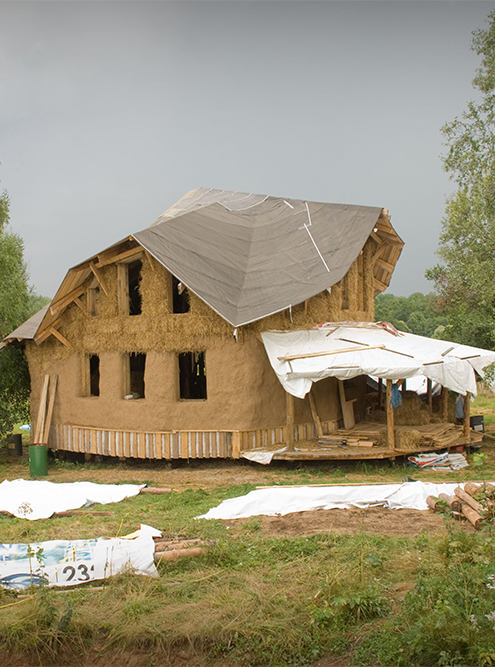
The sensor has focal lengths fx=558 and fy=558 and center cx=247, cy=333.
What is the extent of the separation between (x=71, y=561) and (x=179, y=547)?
4.40 feet

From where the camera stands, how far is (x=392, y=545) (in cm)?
703

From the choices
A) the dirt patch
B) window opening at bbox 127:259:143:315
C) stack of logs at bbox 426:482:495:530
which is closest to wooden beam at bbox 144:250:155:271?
window opening at bbox 127:259:143:315

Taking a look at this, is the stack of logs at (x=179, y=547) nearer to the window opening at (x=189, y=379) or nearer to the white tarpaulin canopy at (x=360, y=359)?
the white tarpaulin canopy at (x=360, y=359)

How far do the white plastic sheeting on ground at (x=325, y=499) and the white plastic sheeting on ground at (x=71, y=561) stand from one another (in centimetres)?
256

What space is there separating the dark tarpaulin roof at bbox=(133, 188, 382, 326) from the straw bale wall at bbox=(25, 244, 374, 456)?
624mm

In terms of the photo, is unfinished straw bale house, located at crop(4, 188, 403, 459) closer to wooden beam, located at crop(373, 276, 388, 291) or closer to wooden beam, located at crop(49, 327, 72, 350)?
wooden beam, located at crop(49, 327, 72, 350)

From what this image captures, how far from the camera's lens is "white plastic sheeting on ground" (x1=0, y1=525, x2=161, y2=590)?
20.2 feet

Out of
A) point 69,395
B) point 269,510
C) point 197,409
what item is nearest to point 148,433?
point 197,409

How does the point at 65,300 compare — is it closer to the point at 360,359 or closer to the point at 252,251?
the point at 252,251

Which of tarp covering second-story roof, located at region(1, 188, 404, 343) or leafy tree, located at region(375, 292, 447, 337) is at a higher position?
leafy tree, located at region(375, 292, 447, 337)

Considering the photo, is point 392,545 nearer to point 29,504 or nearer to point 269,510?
point 269,510

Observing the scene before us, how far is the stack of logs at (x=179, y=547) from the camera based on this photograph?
672cm

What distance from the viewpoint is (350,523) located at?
8.25m

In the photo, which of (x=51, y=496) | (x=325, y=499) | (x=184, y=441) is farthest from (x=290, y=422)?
(x=51, y=496)
